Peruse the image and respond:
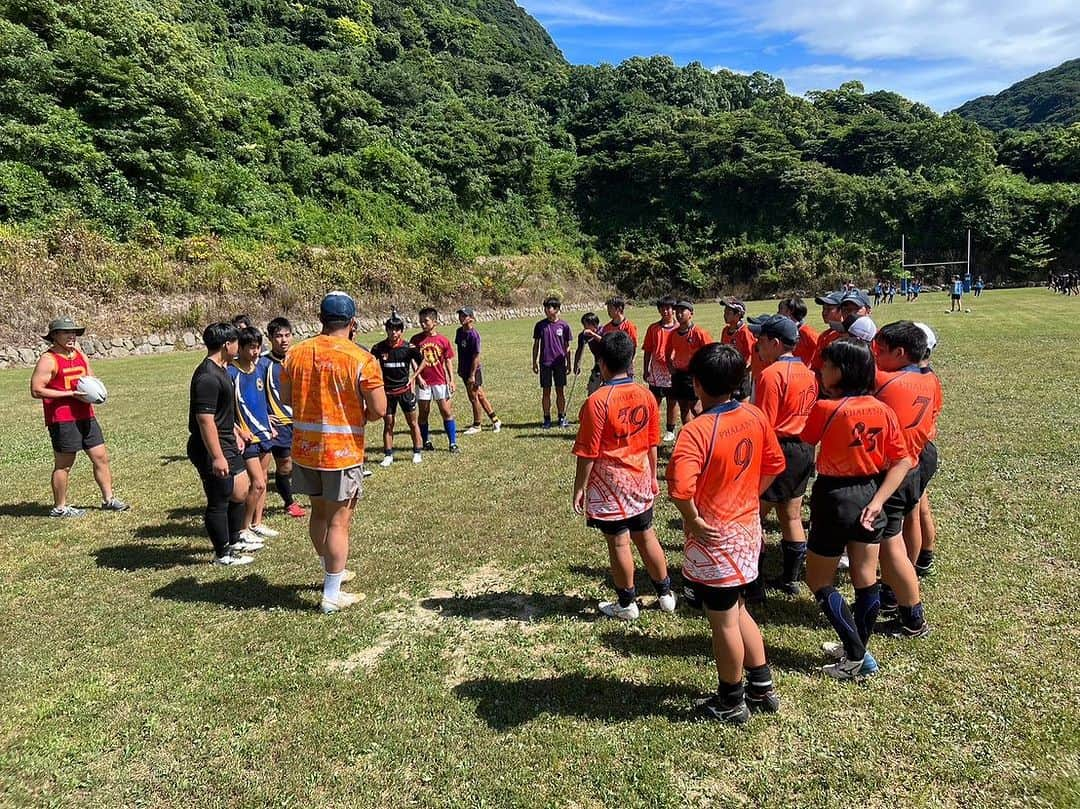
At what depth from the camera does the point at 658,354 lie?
341 inches

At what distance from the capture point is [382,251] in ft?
127

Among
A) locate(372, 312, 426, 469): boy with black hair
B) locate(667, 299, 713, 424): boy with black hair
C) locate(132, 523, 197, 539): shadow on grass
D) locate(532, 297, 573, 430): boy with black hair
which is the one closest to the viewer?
locate(132, 523, 197, 539): shadow on grass

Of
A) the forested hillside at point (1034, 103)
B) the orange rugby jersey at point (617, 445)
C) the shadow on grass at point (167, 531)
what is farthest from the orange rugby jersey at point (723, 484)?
the forested hillside at point (1034, 103)

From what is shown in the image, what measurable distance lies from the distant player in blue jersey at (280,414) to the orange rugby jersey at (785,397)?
15.5ft

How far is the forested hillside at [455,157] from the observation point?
1237 inches

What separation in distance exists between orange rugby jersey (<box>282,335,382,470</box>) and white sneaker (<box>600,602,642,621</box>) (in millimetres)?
2116

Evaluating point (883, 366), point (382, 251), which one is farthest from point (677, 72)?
point (883, 366)

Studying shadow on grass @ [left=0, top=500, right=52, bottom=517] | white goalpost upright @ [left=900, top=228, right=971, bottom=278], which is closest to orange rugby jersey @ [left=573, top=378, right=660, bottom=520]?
shadow on grass @ [left=0, top=500, right=52, bottom=517]

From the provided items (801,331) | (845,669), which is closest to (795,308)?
(801,331)

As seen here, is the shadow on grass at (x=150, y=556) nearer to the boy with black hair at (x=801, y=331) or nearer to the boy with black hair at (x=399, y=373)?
the boy with black hair at (x=399, y=373)

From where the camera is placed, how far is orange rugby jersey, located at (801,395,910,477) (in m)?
3.46

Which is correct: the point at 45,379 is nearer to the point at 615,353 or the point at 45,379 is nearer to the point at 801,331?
the point at 615,353

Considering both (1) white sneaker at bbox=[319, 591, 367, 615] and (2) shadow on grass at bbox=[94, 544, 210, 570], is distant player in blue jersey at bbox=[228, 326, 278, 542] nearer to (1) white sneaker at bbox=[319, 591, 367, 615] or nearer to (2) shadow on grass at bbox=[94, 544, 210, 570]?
(2) shadow on grass at bbox=[94, 544, 210, 570]

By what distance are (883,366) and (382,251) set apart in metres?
37.9
